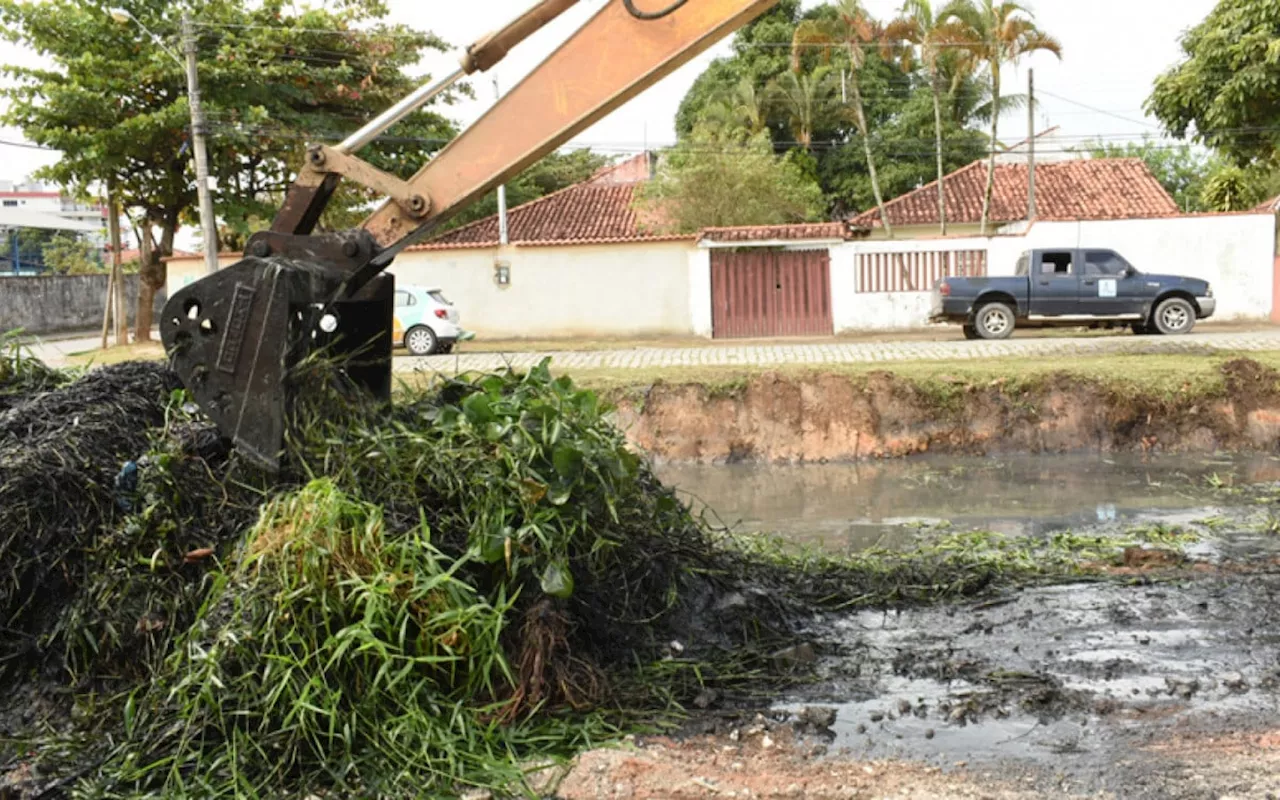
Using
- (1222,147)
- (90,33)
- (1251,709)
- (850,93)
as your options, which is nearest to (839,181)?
(850,93)

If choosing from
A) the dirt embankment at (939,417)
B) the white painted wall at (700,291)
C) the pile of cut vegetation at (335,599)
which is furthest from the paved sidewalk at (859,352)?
the pile of cut vegetation at (335,599)

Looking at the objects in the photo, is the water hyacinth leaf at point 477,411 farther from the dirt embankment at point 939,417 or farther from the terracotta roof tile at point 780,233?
the terracotta roof tile at point 780,233

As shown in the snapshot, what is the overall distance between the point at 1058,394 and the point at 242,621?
38.1ft

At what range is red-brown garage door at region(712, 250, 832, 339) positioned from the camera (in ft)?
89.9

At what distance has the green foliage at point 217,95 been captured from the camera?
84.6 ft

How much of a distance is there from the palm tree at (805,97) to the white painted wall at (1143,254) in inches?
562

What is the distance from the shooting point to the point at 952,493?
1221cm

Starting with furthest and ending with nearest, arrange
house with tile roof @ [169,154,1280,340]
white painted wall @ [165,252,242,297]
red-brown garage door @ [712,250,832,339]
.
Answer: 1. white painted wall @ [165,252,242,297]
2. red-brown garage door @ [712,250,832,339]
3. house with tile roof @ [169,154,1280,340]

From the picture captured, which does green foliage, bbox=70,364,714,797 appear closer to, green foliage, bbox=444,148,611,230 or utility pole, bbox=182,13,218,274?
utility pole, bbox=182,13,218,274

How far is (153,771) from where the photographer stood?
4.52 m

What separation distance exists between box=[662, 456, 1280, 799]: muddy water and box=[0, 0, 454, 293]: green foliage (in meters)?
20.0

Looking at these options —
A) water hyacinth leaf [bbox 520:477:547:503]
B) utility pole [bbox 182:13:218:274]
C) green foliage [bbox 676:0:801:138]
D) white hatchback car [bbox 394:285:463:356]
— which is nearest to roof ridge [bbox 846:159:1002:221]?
green foliage [bbox 676:0:801:138]

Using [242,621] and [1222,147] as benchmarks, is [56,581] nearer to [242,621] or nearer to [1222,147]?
[242,621]

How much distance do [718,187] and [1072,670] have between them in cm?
2760
